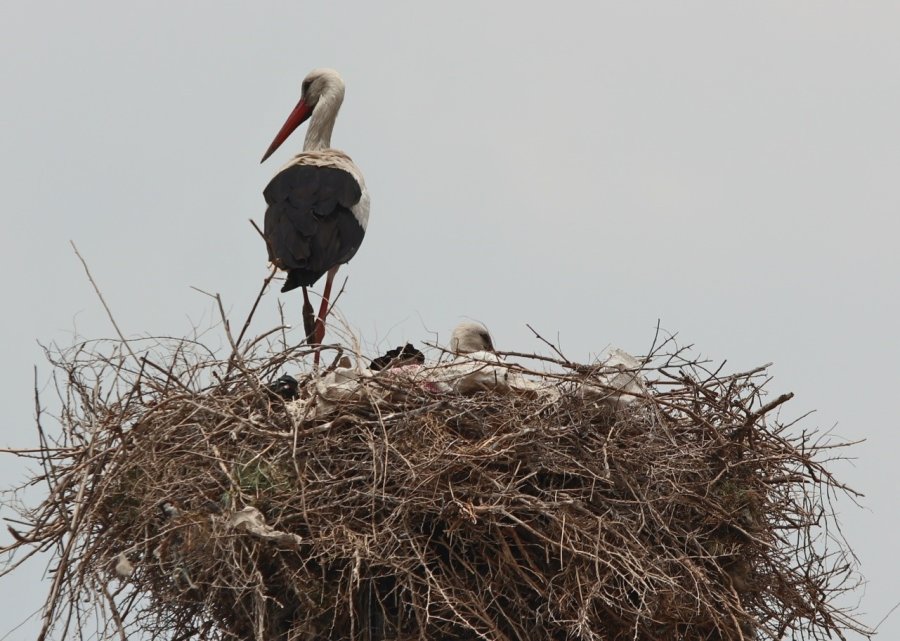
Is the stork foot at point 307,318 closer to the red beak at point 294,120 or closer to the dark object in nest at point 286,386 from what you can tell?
the red beak at point 294,120

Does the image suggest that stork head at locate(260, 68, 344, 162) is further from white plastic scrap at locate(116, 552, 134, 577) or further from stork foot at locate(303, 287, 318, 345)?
white plastic scrap at locate(116, 552, 134, 577)

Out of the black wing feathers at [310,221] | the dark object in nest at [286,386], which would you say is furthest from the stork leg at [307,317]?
the dark object in nest at [286,386]

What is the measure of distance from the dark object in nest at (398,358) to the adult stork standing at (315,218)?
3.53ft

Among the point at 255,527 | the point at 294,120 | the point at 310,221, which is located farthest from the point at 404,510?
the point at 294,120

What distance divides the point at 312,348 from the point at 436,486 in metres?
0.74

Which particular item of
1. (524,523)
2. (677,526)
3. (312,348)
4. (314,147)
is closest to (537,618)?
(524,523)

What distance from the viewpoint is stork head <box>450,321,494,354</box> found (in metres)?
6.87

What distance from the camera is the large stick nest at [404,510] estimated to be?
17.5 feet

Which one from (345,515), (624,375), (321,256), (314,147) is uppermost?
(314,147)

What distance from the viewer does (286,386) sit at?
597 centimetres

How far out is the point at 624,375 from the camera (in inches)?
236

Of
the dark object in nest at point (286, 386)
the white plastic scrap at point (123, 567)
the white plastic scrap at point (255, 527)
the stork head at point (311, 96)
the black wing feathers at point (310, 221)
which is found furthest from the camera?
the stork head at point (311, 96)

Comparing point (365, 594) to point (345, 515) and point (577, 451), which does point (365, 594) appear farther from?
point (577, 451)

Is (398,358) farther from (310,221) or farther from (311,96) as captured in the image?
(311,96)
